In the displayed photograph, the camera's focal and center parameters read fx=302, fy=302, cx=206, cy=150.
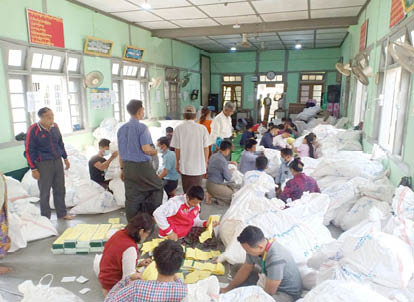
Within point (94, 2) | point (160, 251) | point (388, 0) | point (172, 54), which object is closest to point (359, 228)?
point (160, 251)

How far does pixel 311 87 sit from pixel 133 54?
750 centimetres

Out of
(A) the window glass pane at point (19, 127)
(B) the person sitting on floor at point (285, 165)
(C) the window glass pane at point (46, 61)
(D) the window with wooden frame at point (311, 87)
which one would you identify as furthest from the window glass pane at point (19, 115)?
(D) the window with wooden frame at point (311, 87)

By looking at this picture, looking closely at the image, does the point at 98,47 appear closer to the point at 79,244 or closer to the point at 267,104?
the point at 79,244

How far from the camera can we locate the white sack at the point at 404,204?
2.21 m

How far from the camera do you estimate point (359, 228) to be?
7.31ft

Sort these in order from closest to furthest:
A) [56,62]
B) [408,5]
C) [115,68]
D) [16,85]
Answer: [408,5] < [16,85] < [56,62] < [115,68]

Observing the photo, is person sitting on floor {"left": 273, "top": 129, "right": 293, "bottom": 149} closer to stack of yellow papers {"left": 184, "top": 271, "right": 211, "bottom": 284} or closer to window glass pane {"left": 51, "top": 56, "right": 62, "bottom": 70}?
stack of yellow papers {"left": 184, "top": 271, "right": 211, "bottom": 284}

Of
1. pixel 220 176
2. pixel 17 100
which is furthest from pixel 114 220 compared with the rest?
pixel 17 100

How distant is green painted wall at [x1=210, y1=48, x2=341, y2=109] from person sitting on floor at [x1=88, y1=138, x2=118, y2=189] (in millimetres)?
9268

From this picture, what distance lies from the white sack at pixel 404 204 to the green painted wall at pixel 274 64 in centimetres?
1020

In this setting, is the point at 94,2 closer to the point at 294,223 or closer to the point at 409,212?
the point at 294,223

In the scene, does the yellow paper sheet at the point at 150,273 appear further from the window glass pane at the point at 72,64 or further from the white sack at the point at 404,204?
the window glass pane at the point at 72,64

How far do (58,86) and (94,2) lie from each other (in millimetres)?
1652

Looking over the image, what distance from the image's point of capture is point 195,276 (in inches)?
92.4
